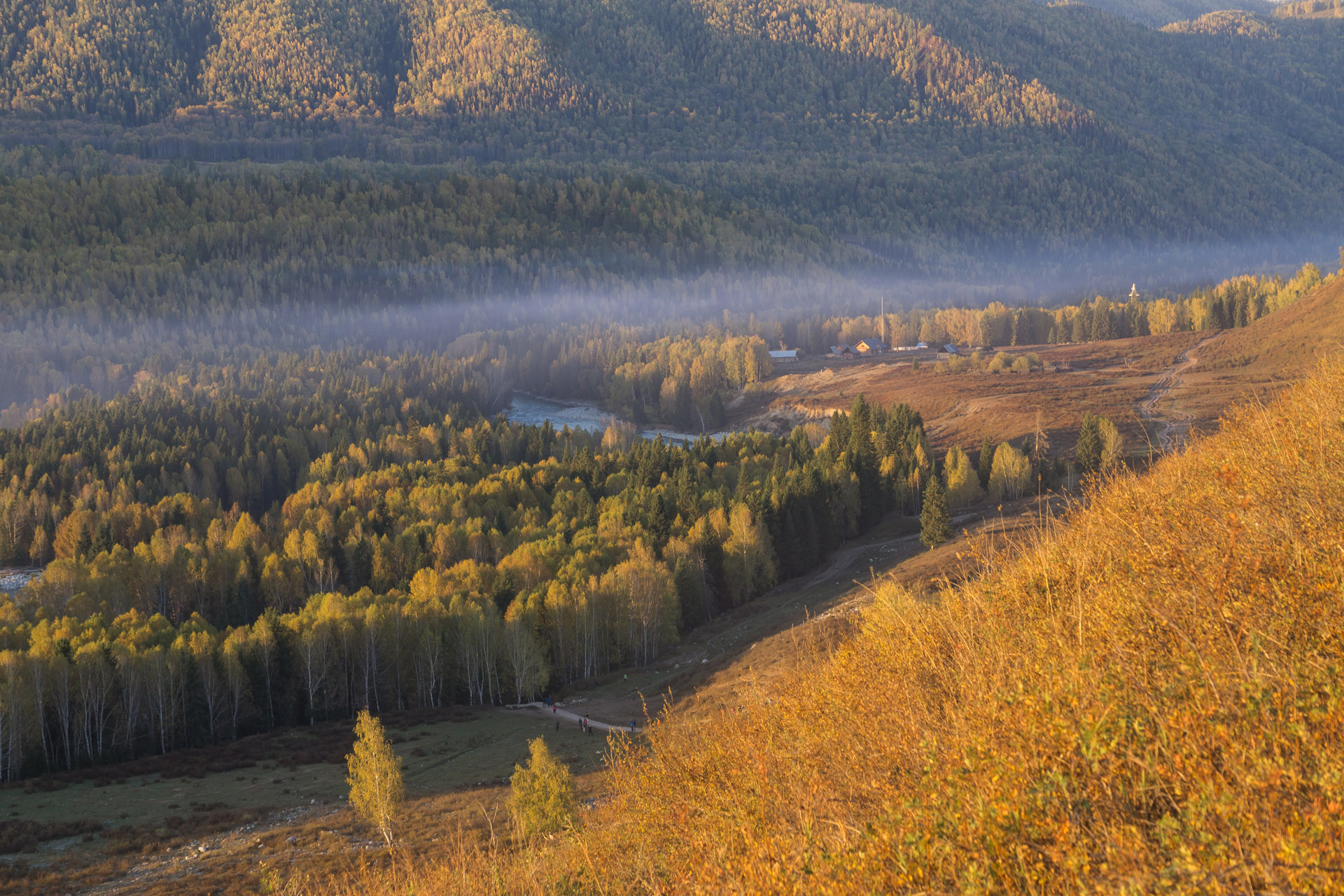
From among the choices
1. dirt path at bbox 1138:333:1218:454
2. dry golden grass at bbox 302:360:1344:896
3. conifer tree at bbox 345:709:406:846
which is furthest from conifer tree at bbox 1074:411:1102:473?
dry golden grass at bbox 302:360:1344:896

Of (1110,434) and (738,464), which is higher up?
(1110,434)

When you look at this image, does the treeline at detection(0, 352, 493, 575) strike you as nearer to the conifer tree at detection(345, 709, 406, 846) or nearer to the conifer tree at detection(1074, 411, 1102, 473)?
the conifer tree at detection(345, 709, 406, 846)

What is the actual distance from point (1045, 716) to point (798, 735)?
734 cm

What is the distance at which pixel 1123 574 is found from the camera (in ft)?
48.9

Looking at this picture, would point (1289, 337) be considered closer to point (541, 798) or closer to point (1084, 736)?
point (541, 798)

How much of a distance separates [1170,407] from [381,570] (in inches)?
4368

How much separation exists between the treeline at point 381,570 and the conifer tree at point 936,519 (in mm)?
16491

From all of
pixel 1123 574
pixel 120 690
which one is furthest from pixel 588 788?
pixel 120 690

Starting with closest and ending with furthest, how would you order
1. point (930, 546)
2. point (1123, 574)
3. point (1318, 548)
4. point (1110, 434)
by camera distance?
point (1318, 548) < point (1123, 574) < point (930, 546) < point (1110, 434)

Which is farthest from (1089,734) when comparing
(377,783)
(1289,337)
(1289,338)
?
(1289,337)

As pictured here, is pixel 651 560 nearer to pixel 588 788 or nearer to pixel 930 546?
pixel 930 546

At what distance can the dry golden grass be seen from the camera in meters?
8.80

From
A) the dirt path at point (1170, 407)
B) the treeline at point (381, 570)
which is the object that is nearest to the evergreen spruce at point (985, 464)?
the treeline at point (381, 570)

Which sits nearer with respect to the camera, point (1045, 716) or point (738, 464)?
point (1045, 716)
